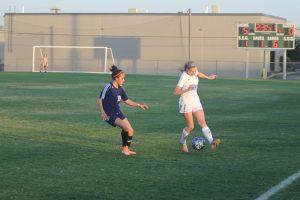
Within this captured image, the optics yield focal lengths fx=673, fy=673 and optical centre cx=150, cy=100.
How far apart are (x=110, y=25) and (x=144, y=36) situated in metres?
3.98

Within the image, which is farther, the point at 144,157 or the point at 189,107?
the point at 189,107

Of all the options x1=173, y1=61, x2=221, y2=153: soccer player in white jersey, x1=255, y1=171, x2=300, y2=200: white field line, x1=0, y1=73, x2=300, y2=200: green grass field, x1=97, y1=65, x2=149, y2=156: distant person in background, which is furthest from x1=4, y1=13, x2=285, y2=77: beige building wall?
x1=255, y1=171, x2=300, y2=200: white field line

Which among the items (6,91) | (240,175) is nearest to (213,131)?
(240,175)

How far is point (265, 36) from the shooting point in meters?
50.8

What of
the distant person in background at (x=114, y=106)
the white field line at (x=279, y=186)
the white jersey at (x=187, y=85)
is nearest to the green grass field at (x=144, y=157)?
the white field line at (x=279, y=186)

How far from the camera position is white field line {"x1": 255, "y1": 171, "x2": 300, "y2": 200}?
25.3 ft

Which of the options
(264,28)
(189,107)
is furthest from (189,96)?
(264,28)

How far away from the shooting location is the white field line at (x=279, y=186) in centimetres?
770

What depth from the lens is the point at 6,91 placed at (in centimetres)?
2889

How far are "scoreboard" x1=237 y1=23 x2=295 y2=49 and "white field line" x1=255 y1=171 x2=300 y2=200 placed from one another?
42114 mm

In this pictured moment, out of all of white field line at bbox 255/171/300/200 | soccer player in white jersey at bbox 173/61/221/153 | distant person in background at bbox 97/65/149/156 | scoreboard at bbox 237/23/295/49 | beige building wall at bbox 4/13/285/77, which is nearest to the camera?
white field line at bbox 255/171/300/200

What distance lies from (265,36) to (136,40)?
73.3ft

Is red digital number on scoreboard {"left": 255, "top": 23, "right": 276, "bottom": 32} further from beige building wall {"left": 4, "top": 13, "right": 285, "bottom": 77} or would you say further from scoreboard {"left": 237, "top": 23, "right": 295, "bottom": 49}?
beige building wall {"left": 4, "top": 13, "right": 285, "bottom": 77}

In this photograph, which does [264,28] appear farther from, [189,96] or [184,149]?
[184,149]
